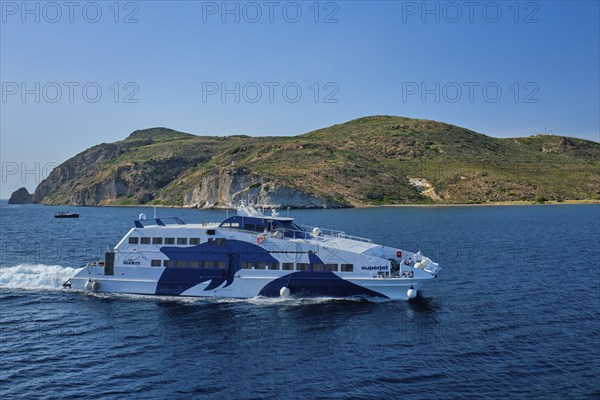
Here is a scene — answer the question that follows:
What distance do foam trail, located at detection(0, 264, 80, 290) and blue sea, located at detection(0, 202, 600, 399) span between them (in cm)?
16

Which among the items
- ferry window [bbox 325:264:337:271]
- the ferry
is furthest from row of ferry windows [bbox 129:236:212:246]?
ferry window [bbox 325:264:337:271]

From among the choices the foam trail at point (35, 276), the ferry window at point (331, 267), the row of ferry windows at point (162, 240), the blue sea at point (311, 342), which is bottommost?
the blue sea at point (311, 342)

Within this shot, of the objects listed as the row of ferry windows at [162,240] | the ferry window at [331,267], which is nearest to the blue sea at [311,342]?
the ferry window at [331,267]

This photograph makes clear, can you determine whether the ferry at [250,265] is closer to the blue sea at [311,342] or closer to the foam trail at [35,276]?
the blue sea at [311,342]

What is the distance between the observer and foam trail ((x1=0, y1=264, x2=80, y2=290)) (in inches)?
1580

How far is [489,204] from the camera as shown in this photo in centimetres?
16162

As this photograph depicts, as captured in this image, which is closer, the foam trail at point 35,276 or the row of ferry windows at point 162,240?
the row of ferry windows at point 162,240

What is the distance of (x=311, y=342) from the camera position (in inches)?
1062

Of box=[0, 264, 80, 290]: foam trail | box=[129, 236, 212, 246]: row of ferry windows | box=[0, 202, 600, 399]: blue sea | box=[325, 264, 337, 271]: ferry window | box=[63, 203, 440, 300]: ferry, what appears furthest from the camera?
box=[0, 264, 80, 290]: foam trail

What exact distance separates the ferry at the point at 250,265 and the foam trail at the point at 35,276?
13.9 feet

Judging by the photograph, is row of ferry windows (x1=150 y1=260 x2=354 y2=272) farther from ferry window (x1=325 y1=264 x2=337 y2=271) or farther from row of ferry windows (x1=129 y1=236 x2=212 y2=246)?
row of ferry windows (x1=129 y1=236 x2=212 y2=246)

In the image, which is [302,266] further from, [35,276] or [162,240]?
[35,276]

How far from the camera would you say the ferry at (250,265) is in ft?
113

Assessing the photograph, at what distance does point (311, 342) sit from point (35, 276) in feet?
93.1
